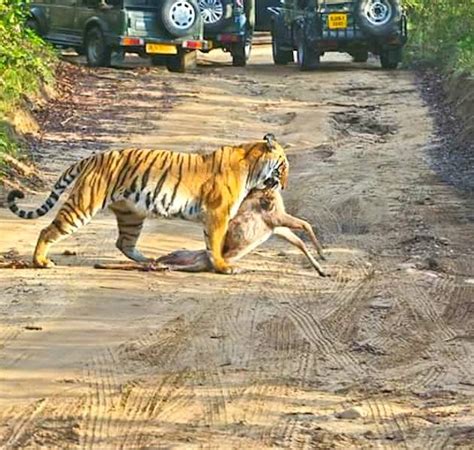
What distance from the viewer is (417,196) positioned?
45.1 feet

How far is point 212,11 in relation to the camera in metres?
28.7

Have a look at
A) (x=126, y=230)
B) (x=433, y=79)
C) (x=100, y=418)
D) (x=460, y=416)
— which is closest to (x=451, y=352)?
(x=460, y=416)

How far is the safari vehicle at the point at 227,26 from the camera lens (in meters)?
28.5

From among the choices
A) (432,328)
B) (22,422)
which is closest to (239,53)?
(432,328)

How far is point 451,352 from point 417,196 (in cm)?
569

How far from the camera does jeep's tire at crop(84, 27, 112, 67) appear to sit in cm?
2645

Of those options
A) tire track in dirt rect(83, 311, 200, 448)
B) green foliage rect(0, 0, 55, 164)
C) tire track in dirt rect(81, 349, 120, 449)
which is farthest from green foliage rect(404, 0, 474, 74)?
tire track in dirt rect(81, 349, 120, 449)

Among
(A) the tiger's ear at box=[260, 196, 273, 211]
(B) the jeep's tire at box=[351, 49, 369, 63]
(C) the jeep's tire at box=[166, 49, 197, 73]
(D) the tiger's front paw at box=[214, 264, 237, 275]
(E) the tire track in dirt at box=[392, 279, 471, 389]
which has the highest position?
(A) the tiger's ear at box=[260, 196, 273, 211]

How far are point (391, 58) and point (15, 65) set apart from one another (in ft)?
32.0

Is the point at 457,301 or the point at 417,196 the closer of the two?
the point at 457,301

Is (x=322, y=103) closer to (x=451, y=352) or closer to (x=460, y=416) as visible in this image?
(x=451, y=352)

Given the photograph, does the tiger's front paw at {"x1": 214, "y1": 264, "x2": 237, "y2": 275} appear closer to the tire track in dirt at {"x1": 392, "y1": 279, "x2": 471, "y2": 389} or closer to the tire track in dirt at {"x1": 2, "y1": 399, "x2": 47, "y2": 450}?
the tire track in dirt at {"x1": 392, "y1": 279, "x2": 471, "y2": 389}

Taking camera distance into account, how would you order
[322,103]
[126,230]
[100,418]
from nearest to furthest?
[100,418] → [126,230] → [322,103]

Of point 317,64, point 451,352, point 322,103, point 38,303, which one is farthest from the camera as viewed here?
point 317,64
